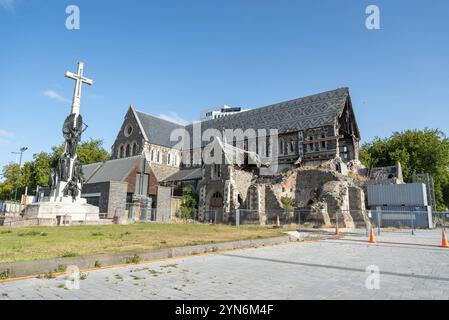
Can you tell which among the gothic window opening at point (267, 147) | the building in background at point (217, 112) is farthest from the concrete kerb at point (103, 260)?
the building in background at point (217, 112)

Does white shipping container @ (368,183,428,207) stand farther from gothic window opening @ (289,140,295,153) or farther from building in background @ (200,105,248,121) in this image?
building in background @ (200,105,248,121)

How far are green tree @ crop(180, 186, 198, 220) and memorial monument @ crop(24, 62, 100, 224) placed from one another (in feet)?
42.6

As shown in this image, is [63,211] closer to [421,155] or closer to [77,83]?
[77,83]

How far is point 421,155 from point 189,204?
40098mm

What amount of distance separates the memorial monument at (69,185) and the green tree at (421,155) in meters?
47.8

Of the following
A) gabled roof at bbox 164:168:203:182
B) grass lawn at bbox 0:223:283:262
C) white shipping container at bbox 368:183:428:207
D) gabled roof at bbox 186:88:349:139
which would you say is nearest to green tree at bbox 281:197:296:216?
white shipping container at bbox 368:183:428:207

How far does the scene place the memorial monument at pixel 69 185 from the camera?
23453 mm

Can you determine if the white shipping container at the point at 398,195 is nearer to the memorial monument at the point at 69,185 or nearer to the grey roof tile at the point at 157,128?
the memorial monument at the point at 69,185

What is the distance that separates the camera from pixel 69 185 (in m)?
25.1

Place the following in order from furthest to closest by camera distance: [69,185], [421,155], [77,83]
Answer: [421,155] < [77,83] < [69,185]

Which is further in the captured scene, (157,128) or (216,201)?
(157,128)

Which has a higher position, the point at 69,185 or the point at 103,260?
the point at 69,185

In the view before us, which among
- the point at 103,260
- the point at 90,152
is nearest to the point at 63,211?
the point at 103,260
